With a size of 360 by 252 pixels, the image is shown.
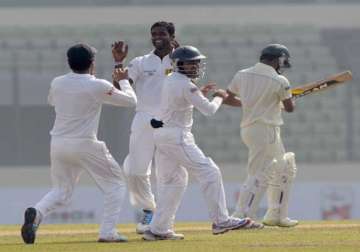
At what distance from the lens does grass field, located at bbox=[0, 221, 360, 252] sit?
31.7ft

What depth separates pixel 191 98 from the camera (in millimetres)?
10148

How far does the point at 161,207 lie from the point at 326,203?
11.2m

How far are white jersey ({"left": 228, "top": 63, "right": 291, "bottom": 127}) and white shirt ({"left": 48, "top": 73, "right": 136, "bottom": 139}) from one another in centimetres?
208

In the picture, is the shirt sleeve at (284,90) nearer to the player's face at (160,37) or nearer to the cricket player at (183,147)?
the player's face at (160,37)

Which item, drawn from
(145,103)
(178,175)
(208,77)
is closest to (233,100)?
(145,103)

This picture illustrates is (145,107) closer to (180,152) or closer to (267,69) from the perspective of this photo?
(267,69)

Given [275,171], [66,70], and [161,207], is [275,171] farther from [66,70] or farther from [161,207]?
[66,70]

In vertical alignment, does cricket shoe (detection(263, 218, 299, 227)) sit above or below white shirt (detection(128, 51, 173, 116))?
below

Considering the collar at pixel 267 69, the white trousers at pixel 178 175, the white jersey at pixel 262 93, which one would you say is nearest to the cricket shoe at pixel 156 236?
the white trousers at pixel 178 175

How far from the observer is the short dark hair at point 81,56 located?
403 inches

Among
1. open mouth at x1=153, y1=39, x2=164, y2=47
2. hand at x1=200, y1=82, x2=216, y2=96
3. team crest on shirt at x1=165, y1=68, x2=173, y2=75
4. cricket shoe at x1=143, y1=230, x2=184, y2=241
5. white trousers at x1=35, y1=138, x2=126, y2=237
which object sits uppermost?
open mouth at x1=153, y1=39, x2=164, y2=47

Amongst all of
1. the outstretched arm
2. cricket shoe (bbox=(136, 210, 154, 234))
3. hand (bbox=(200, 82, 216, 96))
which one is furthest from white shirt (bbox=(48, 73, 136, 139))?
the outstretched arm

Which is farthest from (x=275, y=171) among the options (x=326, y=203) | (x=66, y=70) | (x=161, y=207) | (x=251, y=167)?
(x=66, y=70)

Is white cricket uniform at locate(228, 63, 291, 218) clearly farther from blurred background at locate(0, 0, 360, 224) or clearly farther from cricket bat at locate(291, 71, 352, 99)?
blurred background at locate(0, 0, 360, 224)
